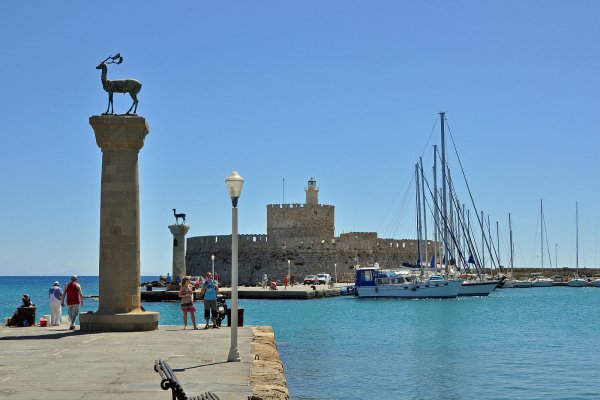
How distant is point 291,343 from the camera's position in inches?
838

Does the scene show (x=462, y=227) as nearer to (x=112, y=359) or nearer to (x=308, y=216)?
(x=308, y=216)

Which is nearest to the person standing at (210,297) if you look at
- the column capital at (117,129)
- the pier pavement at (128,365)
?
the pier pavement at (128,365)

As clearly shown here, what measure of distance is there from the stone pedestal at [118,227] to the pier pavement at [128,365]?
0.48 metres

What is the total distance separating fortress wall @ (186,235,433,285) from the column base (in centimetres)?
4250

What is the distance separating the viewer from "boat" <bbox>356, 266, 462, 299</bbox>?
44.8 m

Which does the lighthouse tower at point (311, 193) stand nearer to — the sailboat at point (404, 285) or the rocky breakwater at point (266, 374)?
the sailboat at point (404, 285)

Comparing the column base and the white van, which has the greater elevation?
the white van

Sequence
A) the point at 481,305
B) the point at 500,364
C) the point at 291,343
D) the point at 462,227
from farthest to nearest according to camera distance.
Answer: the point at 462,227
the point at 481,305
the point at 291,343
the point at 500,364

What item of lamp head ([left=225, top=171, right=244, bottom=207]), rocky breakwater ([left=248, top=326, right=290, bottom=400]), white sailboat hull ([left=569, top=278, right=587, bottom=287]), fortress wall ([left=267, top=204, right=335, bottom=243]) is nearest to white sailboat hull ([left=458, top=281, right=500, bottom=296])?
fortress wall ([left=267, top=204, right=335, bottom=243])

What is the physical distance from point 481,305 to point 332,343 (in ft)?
74.0

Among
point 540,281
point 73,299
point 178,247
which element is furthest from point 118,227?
point 540,281

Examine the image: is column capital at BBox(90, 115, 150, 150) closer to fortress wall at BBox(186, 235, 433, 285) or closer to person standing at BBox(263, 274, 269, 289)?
person standing at BBox(263, 274, 269, 289)

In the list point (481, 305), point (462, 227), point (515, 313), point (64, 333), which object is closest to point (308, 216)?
point (462, 227)

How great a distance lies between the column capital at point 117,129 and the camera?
13633 millimetres
